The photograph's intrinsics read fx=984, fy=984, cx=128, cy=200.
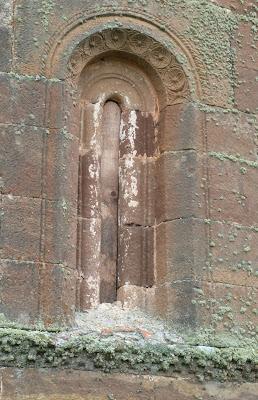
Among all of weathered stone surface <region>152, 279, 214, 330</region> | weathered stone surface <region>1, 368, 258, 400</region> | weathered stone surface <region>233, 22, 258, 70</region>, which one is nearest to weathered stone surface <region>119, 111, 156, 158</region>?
weathered stone surface <region>233, 22, 258, 70</region>

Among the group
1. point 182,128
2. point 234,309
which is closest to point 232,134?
point 182,128

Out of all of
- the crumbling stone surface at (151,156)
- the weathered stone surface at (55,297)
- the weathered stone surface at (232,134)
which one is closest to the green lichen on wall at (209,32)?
the crumbling stone surface at (151,156)

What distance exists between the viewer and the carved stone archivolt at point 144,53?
909cm

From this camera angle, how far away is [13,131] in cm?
859

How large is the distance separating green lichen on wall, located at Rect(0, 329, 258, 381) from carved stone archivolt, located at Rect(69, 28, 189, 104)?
2381mm

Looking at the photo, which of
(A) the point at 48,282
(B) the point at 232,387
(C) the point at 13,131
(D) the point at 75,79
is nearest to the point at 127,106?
(D) the point at 75,79

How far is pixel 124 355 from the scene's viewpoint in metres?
8.18

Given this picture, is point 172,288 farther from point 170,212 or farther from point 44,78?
point 44,78

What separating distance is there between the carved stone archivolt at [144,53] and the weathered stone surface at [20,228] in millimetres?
1378

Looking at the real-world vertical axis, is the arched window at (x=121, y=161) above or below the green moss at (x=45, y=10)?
below

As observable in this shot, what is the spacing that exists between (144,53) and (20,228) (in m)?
2.15

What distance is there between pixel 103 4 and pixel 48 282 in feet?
8.84

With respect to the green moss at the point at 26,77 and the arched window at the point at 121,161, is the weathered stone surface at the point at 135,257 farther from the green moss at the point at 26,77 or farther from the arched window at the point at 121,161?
the green moss at the point at 26,77

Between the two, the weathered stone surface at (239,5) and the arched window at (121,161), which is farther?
the weathered stone surface at (239,5)
